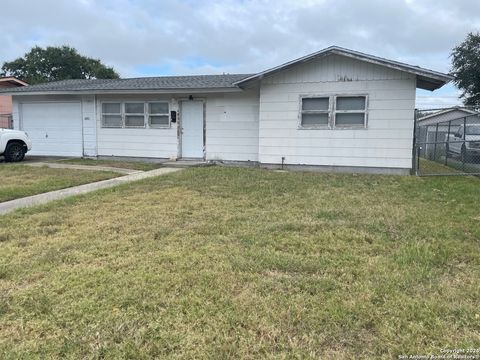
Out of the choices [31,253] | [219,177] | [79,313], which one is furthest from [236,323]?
[219,177]

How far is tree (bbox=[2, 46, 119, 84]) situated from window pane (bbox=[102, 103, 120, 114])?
43837 millimetres

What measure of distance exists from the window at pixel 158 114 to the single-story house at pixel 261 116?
34 millimetres

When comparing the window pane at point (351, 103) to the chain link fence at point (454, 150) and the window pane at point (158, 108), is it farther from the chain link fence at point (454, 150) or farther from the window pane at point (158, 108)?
the window pane at point (158, 108)

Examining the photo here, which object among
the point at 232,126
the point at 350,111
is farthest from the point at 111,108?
the point at 350,111

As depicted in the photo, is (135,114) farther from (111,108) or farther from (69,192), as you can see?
(69,192)

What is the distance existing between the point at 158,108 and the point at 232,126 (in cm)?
276

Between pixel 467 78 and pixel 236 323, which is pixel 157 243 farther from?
pixel 467 78

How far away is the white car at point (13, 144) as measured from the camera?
13.5m

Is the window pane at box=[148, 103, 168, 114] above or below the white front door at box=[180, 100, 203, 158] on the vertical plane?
above

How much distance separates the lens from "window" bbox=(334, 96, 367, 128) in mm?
11617

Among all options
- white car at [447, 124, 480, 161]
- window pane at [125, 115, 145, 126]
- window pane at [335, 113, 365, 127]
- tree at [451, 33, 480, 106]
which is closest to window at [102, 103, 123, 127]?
window pane at [125, 115, 145, 126]

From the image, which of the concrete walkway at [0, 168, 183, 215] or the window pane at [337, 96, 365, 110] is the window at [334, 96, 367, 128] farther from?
the concrete walkway at [0, 168, 183, 215]

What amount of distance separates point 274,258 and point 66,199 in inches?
186

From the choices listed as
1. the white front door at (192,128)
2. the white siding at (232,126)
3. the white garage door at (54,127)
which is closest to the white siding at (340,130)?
the white siding at (232,126)
